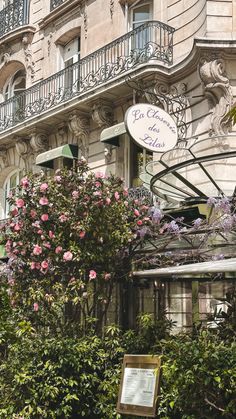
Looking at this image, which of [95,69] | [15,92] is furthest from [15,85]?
[95,69]

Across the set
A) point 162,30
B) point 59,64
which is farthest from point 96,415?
point 59,64

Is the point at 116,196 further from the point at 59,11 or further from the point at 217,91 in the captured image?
the point at 59,11

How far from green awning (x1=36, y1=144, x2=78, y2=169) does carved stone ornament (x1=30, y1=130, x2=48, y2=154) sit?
87cm

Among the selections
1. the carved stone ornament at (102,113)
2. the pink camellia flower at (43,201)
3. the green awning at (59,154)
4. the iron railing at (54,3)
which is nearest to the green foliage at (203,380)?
the pink camellia flower at (43,201)

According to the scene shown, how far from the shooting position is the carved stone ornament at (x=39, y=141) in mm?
18375

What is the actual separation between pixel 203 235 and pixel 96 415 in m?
3.18

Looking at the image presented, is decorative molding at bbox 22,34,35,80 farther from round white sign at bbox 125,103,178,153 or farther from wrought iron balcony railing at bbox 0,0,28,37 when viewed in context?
round white sign at bbox 125,103,178,153

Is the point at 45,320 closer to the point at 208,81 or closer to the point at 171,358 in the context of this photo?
the point at 171,358

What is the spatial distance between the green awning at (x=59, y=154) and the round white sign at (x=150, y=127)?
565 cm

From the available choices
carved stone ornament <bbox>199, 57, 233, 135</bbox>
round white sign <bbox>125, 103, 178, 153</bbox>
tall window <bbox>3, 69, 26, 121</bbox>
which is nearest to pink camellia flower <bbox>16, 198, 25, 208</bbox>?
round white sign <bbox>125, 103, 178, 153</bbox>

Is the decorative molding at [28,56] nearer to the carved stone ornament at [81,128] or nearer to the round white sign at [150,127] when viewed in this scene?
the carved stone ornament at [81,128]

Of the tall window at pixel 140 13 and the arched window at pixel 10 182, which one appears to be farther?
the arched window at pixel 10 182

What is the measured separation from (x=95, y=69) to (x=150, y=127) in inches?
227

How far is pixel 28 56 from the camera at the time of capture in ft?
66.7
